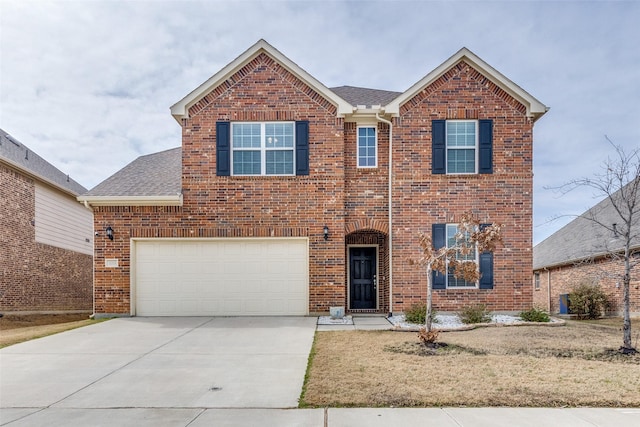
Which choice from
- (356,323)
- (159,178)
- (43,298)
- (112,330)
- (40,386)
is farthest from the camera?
(43,298)

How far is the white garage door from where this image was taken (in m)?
12.5

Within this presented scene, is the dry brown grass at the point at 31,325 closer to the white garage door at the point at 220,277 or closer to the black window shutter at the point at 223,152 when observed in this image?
the white garage door at the point at 220,277

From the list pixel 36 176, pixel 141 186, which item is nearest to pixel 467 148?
pixel 141 186

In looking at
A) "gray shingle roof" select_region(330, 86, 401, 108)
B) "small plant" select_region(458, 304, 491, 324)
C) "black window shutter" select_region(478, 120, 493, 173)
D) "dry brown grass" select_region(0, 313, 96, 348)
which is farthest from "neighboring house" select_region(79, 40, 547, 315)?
"gray shingle roof" select_region(330, 86, 401, 108)

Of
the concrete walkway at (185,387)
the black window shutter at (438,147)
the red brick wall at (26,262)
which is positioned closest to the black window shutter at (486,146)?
the black window shutter at (438,147)

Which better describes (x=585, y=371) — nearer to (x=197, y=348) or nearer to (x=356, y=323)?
(x=356, y=323)

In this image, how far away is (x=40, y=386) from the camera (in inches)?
252

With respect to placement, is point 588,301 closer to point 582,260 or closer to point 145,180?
point 582,260

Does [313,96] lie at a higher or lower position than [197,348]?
higher

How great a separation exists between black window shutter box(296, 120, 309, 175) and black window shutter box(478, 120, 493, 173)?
5014 millimetres

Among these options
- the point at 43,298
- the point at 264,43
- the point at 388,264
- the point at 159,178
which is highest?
the point at 264,43

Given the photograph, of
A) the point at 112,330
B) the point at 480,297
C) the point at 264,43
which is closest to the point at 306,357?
the point at 112,330

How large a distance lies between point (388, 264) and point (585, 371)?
21.7 ft

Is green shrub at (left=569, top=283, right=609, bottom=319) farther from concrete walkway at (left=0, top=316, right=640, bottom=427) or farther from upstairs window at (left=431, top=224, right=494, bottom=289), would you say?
concrete walkway at (left=0, top=316, right=640, bottom=427)
